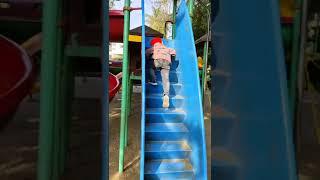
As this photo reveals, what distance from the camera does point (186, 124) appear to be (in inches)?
173

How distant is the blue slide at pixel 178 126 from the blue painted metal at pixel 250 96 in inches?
100

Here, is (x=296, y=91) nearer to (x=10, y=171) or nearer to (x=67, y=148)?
(x=67, y=148)

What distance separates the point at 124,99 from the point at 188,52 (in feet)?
3.82

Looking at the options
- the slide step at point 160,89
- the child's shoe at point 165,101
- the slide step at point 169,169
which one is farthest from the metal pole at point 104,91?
the slide step at point 160,89

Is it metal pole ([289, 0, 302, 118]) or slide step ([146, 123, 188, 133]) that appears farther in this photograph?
slide step ([146, 123, 188, 133])

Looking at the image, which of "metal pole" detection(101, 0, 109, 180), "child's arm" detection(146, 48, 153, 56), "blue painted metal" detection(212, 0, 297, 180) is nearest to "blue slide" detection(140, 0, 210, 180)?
"child's arm" detection(146, 48, 153, 56)

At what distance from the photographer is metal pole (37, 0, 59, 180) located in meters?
1.08

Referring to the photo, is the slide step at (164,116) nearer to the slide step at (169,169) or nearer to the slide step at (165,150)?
the slide step at (165,150)

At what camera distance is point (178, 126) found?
4.41 meters

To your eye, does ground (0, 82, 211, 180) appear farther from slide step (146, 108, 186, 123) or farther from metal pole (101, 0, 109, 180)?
slide step (146, 108, 186, 123)

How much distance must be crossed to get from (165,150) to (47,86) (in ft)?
10.3

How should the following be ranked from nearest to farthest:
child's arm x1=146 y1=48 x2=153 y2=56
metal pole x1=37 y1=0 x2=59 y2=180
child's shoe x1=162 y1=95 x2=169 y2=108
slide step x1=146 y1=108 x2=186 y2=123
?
metal pole x1=37 y1=0 x2=59 y2=180, slide step x1=146 y1=108 x2=186 y2=123, child's shoe x1=162 y1=95 x2=169 y2=108, child's arm x1=146 y1=48 x2=153 y2=56

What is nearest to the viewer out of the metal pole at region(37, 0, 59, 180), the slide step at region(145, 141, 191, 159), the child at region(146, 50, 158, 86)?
the metal pole at region(37, 0, 59, 180)

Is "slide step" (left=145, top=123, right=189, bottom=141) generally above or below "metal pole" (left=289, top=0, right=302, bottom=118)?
below
